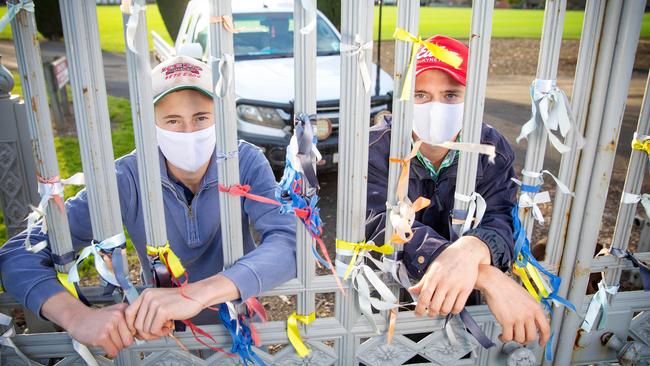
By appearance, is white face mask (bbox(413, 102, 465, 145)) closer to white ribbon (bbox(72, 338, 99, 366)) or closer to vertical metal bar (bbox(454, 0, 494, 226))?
vertical metal bar (bbox(454, 0, 494, 226))

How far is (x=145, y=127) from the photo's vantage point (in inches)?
50.4

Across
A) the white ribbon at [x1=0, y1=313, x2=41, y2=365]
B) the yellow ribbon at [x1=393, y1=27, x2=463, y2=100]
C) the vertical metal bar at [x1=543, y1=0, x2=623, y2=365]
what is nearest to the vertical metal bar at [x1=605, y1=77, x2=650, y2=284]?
the vertical metal bar at [x1=543, y1=0, x2=623, y2=365]

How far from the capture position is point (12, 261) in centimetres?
144

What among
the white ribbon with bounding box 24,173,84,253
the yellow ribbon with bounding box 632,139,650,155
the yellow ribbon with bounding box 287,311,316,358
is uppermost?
the yellow ribbon with bounding box 632,139,650,155

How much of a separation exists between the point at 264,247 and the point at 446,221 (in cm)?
75

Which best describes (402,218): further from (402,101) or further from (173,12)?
(173,12)

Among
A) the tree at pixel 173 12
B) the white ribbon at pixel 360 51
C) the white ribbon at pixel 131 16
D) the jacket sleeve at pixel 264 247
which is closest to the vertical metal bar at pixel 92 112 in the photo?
the white ribbon at pixel 131 16

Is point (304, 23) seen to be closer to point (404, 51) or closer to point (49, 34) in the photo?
point (404, 51)

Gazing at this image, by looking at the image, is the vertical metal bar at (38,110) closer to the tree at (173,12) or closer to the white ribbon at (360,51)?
the white ribbon at (360,51)

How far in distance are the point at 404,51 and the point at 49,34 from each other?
21266 millimetres

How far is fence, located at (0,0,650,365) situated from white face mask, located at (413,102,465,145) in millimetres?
253

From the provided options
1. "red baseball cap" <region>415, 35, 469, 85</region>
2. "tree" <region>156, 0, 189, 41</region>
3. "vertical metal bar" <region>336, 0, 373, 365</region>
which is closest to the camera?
"vertical metal bar" <region>336, 0, 373, 365</region>

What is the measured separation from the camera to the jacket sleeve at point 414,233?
4.92 ft

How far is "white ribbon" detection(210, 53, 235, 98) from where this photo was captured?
124cm
